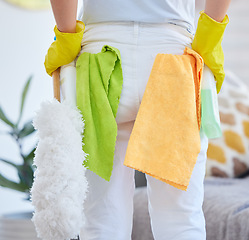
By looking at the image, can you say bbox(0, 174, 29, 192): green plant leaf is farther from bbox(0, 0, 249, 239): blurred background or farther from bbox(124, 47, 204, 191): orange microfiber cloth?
bbox(124, 47, 204, 191): orange microfiber cloth

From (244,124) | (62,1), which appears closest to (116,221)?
(62,1)

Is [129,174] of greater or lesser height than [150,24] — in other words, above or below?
below

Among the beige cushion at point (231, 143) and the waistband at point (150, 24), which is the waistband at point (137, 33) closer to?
the waistband at point (150, 24)

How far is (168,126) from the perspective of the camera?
2.86 ft

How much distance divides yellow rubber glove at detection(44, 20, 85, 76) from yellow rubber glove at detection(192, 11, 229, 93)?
262mm

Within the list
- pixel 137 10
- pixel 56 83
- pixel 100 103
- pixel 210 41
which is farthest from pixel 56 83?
pixel 210 41

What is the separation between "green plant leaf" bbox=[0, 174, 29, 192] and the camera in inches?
72.8

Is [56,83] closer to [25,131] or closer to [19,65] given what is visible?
[25,131]

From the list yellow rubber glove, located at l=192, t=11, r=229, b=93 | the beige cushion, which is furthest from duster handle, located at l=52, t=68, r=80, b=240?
the beige cushion

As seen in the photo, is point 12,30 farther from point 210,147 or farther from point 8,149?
point 210,147

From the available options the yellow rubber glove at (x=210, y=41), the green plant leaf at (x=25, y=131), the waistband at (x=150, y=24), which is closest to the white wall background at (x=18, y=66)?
the green plant leaf at (x=25, y=131)

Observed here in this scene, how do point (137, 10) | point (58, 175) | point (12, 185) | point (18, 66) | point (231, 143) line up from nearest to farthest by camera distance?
point (58, 175), point (137, 10), point (12, 185), point (231, 143), point (18, 66)

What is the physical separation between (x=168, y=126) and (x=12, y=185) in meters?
1.21

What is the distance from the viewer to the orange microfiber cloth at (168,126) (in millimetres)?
861
